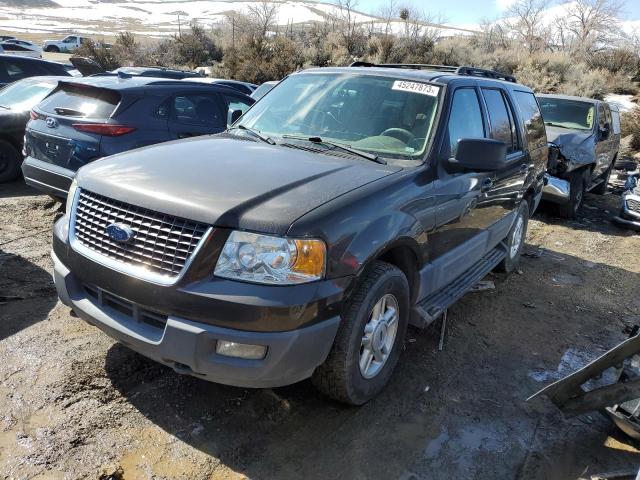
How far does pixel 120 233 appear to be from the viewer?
2.59 meters

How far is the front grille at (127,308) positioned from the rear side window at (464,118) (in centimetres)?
221

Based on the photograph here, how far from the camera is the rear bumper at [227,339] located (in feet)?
7.80

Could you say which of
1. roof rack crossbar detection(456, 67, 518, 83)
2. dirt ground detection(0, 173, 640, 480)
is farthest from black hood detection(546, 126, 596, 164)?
dirt ground detection(0, 173, 640, 480)

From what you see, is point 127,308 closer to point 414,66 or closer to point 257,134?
point 257,134

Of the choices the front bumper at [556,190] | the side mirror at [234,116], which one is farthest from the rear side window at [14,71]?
the front bumper at [556,190]

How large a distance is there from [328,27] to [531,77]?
20193 mm

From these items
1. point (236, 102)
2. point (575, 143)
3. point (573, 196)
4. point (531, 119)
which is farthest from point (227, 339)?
point (575, 143)

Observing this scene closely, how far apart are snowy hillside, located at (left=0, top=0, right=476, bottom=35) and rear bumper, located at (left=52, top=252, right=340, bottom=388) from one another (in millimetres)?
74562

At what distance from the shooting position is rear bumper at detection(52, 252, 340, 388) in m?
2.38

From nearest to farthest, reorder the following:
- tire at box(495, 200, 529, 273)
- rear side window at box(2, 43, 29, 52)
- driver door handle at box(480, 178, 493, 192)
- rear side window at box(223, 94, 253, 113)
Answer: driver door handle at box(480, 178, 493, 192) < tire at box(495, 200, 529, 273) < rear side window at box(223, 94, 253, 113) < rear side window at box(2, 43, 29, 52)

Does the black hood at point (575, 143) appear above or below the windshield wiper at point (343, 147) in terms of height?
below

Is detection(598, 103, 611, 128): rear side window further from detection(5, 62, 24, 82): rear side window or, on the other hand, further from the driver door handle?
detection(5, 62, 24, 82): rear side window

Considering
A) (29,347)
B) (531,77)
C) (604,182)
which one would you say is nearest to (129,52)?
(531,77)

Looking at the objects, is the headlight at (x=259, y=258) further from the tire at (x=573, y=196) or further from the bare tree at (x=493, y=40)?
the bare tree at (x=493, y=40)
